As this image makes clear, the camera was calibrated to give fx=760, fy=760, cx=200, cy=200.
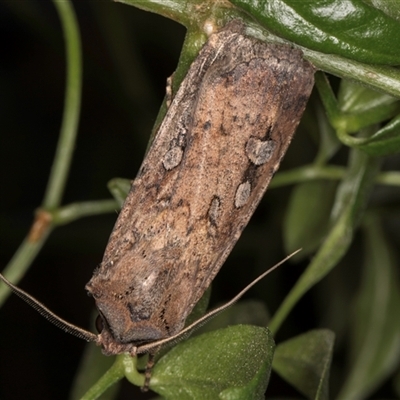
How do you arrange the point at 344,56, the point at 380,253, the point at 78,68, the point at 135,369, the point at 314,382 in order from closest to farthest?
the point at 344,56 → the point at 135,369 → the point at 314,382 → the point at 78,68 → the point at 380,253

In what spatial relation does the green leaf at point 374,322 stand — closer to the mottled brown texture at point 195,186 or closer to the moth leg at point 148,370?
the mottled brown texture at point 195,186

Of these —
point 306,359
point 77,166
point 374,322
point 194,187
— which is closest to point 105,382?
point 194,187

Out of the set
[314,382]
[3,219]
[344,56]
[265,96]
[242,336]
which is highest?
[344,56]

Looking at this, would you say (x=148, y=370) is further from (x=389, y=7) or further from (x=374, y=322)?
(x=374, y=322)

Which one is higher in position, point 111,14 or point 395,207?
point 111,14

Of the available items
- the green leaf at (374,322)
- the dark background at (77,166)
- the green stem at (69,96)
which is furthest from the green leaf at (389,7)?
the dark background at (77,166)

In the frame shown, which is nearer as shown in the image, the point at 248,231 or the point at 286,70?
the point at 286,70

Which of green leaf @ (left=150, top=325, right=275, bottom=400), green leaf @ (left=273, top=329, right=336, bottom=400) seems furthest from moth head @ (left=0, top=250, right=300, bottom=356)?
green leaf @ (left=273, top=329, right=336, bottom=400)

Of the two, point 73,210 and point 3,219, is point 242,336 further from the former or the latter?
point 3,219

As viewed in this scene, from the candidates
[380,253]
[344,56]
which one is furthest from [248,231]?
[344,56]
